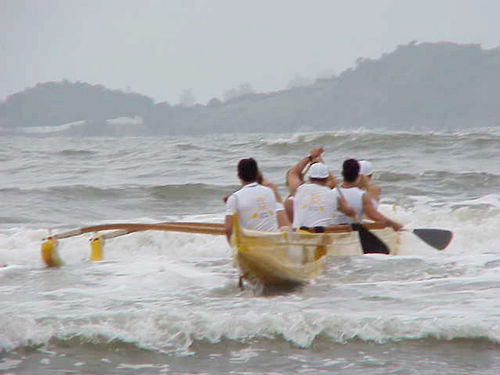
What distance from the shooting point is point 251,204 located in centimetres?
864

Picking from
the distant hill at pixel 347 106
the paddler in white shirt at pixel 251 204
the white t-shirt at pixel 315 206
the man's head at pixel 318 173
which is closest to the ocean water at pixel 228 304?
the white t-shirt at pixel 315 206

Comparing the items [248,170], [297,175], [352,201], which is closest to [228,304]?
[248,170]

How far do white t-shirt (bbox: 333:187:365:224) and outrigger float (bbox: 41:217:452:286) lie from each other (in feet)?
0.52

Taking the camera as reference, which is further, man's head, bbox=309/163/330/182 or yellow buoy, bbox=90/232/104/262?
yellow buoy, bbox=90/232/104/262

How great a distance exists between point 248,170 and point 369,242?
6.40 ft

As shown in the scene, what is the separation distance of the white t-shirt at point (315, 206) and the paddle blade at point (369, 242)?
405mm

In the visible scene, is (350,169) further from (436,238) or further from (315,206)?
(436,238)

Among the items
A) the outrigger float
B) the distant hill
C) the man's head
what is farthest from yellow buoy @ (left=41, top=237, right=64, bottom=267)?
the distant hill

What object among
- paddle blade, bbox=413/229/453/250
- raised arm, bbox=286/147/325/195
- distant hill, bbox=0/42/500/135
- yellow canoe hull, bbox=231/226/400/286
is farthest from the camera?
distant hill, bbox=0/42/500/135

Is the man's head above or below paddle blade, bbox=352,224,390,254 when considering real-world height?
above

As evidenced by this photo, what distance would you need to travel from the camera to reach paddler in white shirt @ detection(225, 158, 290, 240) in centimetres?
862

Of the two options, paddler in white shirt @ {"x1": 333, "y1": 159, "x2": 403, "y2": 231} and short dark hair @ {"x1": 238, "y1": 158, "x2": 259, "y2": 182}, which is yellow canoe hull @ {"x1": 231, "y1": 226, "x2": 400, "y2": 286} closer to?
paddler in white shirt @ {"x1": 333, "y1": 159, "x2": 403, "y2": 231}

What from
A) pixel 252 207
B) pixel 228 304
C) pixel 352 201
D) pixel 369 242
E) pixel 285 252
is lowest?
pixel 228 304

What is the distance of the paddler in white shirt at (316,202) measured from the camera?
937 cm
